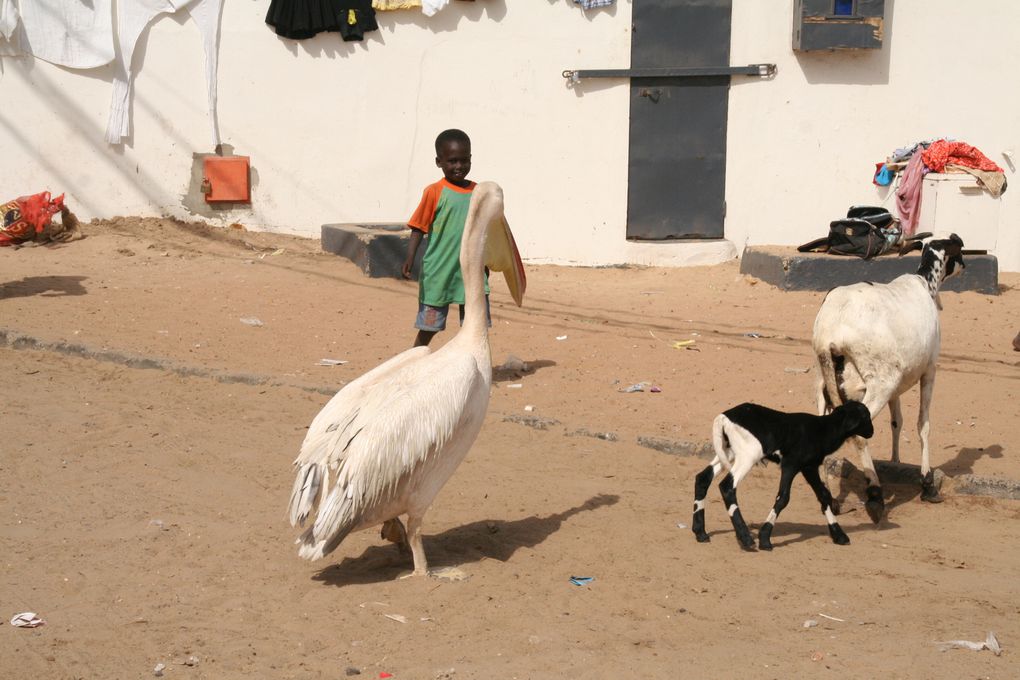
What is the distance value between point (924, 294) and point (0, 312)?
7835mm

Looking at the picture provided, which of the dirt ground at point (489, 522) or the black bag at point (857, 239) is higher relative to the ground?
the black bag at point (857, 239)

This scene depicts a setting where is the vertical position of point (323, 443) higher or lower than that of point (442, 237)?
lower

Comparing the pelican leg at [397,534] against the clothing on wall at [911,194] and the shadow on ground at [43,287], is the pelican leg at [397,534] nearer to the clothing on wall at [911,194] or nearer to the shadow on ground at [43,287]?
the shadow on ground at [43,287]

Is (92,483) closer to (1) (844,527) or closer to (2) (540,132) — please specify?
(1) (844,527)

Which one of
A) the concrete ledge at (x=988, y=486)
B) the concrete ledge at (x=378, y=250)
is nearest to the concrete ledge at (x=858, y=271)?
the concrete ledge at (x=378, y=250)

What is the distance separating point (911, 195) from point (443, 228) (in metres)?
7.17

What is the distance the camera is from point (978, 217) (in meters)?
12.3

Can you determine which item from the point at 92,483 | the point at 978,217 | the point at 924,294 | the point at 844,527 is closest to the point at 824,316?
the point at 924,294

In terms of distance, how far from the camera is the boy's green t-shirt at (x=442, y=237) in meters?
7.69

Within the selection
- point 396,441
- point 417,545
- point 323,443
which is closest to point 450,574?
point 417,545

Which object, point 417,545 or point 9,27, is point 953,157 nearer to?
point 417,545

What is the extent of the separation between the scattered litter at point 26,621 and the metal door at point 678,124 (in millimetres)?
10238

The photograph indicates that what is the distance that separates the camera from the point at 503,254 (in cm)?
617

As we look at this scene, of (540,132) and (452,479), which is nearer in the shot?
(452,479)
